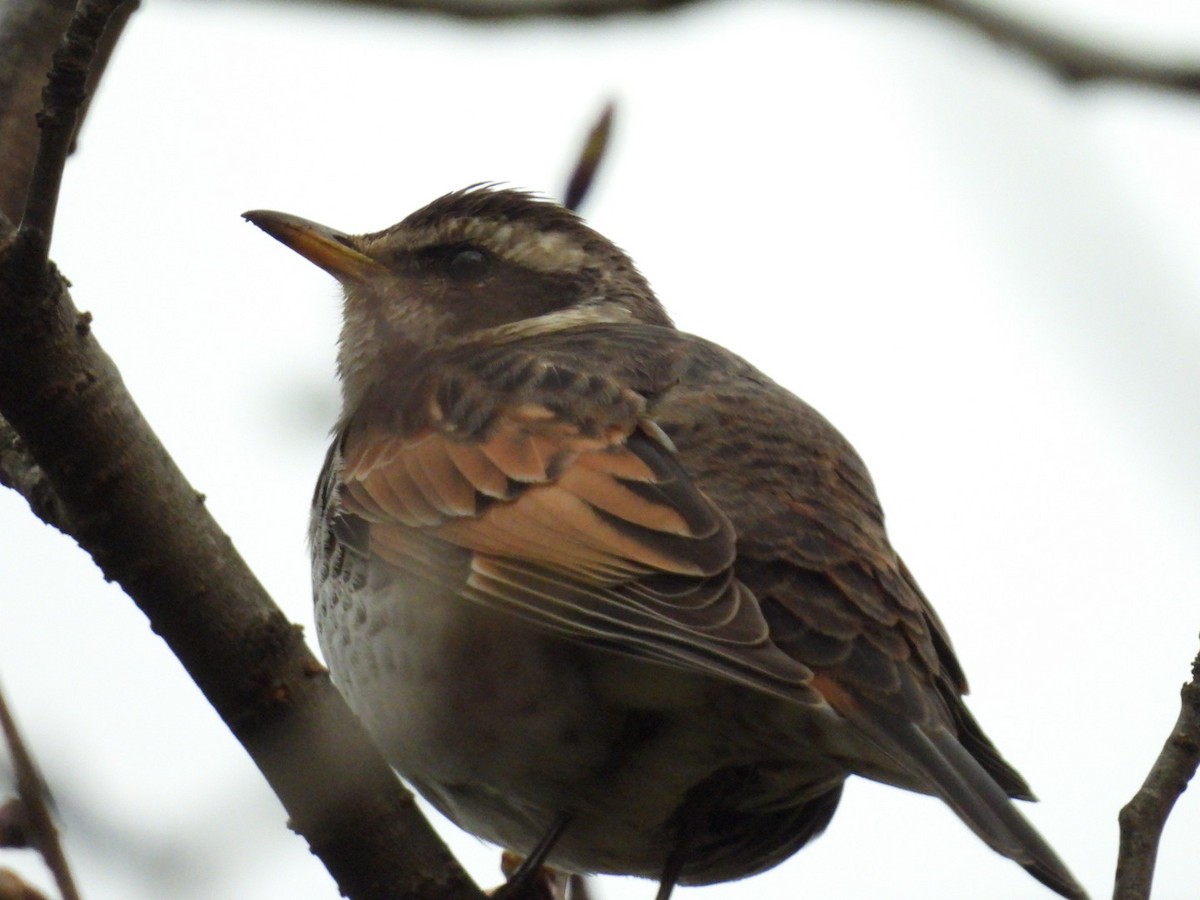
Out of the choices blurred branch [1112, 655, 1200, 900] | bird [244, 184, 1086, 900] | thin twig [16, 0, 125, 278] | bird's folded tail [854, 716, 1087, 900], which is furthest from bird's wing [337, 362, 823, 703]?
thin twig [16, 0, 125, 278]

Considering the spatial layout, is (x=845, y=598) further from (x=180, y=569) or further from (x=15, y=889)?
(x=15, y=889)

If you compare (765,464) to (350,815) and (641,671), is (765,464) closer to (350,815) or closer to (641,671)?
(641,671)

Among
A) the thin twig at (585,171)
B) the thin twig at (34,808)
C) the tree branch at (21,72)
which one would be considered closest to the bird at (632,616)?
the thin twig at (585,171)

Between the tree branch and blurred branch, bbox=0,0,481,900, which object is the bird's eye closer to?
the tree branch

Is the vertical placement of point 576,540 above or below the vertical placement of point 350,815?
above

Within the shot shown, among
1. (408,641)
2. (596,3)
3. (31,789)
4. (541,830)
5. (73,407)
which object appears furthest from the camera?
(541,830)

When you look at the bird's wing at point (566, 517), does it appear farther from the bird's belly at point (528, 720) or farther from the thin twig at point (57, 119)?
the thin twig at point (57, 119)

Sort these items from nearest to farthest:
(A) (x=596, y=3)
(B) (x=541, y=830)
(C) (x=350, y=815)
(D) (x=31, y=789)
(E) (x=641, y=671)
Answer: (A) (x=596, y=3)
(D) (x=31, y=789)
(C) (x=350, y=815)
(E) (x=641, y=671)
(B) (x=541, y=830)

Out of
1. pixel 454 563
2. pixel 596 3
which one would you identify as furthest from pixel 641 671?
pixel 596 3
